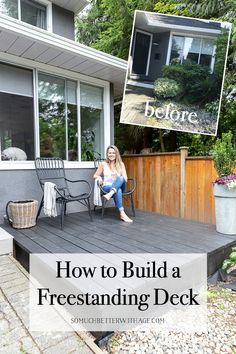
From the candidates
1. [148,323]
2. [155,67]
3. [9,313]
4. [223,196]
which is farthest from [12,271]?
[155,67]

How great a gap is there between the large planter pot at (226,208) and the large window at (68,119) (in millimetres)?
2245

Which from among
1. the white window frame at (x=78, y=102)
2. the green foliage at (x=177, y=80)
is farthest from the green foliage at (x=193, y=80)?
the white window frame at (x=78, y=102)

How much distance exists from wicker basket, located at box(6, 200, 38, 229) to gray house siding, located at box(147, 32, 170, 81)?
157 inches

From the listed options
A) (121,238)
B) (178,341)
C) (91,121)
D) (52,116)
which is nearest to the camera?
(178,341)

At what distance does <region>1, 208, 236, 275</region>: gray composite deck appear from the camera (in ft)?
Answer: 7.60

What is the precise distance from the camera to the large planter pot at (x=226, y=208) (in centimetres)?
273

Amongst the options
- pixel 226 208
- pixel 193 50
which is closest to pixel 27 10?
pixel 193 50

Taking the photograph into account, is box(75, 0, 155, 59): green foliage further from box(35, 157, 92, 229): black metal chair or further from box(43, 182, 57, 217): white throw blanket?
box(43, 182, 57, 217): white throw blanket

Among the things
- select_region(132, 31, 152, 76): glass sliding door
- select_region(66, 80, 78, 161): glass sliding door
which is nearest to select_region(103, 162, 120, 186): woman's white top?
select_region(66, 80, 78, 161): glass sliding door

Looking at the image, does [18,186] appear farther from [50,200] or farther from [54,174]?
[50,200]

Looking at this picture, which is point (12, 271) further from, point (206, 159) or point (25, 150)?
point (206, 159)

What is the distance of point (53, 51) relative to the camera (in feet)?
10.2

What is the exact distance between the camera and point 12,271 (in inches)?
81.1

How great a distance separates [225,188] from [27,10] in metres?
4.10
